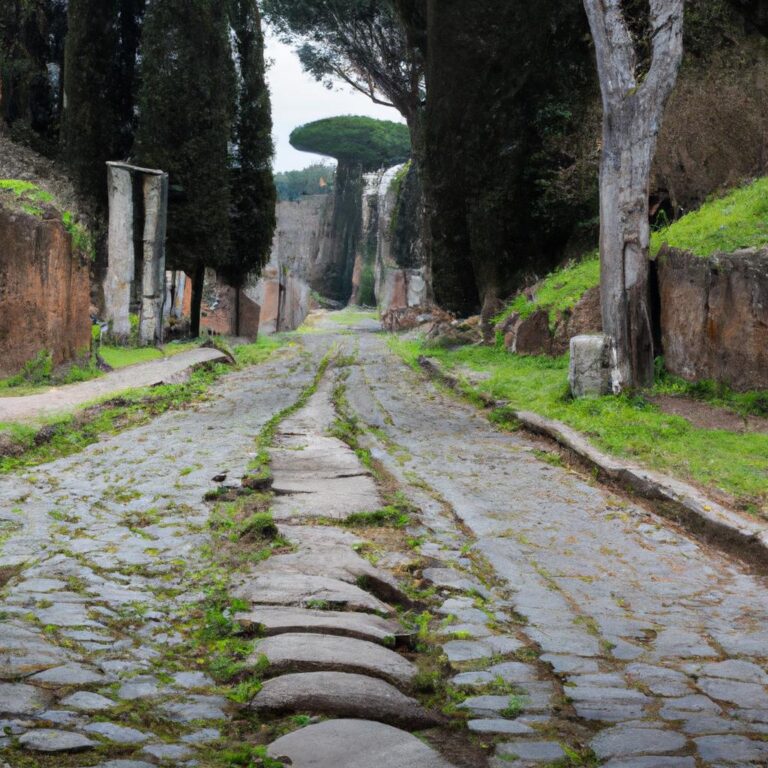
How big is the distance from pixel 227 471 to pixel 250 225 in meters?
17.1

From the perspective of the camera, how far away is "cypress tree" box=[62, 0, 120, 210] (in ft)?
66.3

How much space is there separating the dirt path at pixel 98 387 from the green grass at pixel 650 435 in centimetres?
437

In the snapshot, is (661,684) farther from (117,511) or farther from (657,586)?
(117,511)

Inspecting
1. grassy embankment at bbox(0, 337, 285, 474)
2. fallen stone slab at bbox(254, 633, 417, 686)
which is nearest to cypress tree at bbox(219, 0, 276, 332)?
grassy embankment at bbox(0, 337, 285, 474)

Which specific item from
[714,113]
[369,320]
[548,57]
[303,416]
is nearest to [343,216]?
[369,320]

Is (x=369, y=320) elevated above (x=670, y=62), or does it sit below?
below

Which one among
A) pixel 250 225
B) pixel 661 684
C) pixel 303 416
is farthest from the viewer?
pixel 250 225

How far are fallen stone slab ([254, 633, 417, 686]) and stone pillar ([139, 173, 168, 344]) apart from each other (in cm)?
1550

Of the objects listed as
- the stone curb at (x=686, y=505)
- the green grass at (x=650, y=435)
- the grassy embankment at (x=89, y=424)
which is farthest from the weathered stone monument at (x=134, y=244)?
the stone curb at (x=686, y=505)

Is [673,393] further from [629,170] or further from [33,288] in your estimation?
[33,288]

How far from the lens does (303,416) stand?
10016mm

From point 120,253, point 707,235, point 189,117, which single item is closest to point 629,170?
point 707,235

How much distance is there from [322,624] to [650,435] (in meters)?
5.15

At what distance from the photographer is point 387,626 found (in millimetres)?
3674
